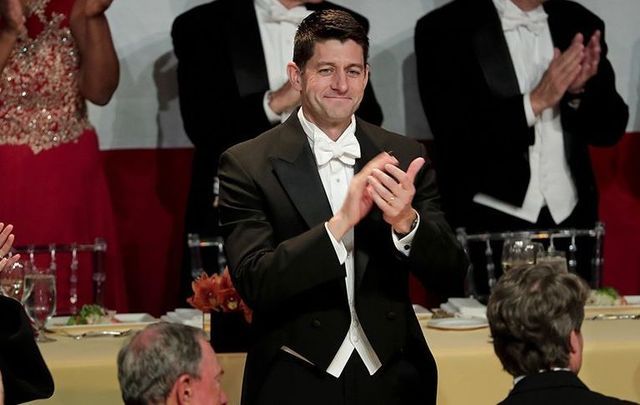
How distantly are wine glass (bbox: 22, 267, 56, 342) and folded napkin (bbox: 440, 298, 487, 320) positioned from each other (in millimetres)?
1124

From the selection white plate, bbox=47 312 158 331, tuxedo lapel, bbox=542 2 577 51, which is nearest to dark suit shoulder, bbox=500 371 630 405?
white plate, bbox=47 312 158 331

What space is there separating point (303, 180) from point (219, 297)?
0.52 metres

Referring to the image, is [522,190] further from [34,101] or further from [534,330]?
[534,330]

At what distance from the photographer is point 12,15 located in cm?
455

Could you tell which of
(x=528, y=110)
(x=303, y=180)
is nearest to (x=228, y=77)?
(x=528, y=110)

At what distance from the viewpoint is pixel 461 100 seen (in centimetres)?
511

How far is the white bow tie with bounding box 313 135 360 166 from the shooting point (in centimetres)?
284

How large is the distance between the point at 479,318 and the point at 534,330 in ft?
4.55

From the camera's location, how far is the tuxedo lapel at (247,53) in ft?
16.5

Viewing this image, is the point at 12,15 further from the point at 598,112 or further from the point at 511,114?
the point at 598,112

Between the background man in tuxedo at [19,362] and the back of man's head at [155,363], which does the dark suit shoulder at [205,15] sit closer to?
the background man in tuxedo at [19,362]

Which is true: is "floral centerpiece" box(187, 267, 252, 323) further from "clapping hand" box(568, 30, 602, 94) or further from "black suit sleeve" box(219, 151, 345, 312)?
"clapping hand" box(568, 30, 602, 94)

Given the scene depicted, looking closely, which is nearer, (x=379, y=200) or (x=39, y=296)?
(x=379, y=200)

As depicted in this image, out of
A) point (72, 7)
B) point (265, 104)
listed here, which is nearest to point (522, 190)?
point (265, 104)
